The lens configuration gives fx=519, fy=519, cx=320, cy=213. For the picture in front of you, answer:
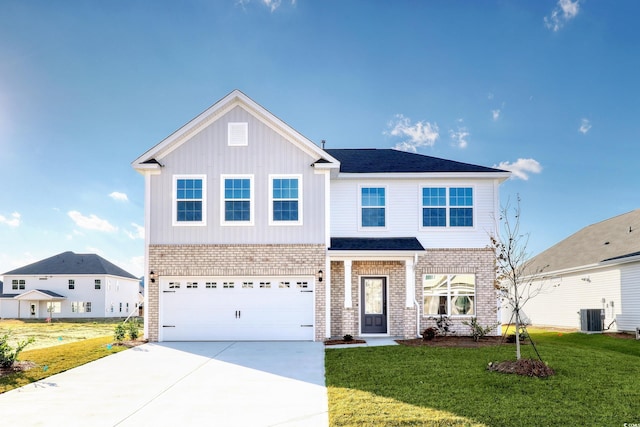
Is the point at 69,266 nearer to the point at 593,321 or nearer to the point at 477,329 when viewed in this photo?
the point at 477,329

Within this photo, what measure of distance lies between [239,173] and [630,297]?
15975 mm

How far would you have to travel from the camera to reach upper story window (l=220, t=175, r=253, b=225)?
18.0 metres

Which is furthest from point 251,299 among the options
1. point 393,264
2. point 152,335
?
point 393,264

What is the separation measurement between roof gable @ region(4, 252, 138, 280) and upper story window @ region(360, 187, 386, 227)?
38570 mm

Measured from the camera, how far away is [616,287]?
21.7 metres

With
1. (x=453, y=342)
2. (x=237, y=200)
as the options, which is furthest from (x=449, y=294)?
(x=237, y=200)

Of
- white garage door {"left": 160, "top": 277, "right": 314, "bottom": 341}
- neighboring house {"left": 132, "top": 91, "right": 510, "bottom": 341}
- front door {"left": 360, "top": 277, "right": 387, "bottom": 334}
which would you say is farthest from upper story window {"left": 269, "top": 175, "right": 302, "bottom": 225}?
front door {"left": 360, "top": 277, "right": 387, "bottom": 334}

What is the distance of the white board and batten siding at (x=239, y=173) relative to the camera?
17.9 metres

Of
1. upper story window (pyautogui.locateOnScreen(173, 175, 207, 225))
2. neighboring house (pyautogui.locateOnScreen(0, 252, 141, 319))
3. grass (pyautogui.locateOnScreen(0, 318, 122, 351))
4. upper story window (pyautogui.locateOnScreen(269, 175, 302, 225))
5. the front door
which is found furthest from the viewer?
neighboring house (pyautogui.locateOnScreen(0, 252, 141, 319))

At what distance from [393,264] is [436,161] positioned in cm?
459

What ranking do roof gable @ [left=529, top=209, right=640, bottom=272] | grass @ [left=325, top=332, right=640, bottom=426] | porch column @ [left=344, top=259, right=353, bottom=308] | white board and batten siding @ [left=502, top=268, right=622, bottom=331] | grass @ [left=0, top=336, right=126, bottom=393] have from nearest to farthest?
grass @ [left=325, top=332, right=640, bottom=426], grass @ [left=0, top=336, right=126, bottom=393], porch column @ [left=344, top=259, right=353, bottom=308], white board and batten siding @ [left=502, top=268, right=622, bottom=331], roof gable @ [left=529, top=209, right=640, bottom=272]

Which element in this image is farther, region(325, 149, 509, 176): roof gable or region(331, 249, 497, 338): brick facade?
region(325, 149, 509, 176): roof gable

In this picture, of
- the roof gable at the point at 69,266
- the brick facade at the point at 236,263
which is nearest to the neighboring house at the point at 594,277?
the brick facade at the point at 236,263

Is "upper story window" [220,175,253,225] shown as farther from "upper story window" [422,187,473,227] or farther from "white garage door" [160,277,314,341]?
"upper story window" [422,187,473,227]
